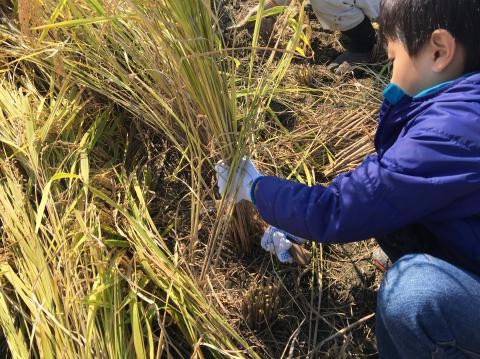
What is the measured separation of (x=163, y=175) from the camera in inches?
64.9

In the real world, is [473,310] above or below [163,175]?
below

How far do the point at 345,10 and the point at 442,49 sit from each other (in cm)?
108

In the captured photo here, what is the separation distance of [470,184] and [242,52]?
124cm

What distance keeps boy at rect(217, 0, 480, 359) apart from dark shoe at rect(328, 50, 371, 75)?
0.88 meters

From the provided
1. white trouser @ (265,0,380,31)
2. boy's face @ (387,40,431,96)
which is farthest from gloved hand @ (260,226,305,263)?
white trouser @ (265,0,380,31)

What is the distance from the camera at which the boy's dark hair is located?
1.05m

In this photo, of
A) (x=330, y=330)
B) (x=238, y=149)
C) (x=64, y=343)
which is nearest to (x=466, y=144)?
(x=238, y=149)

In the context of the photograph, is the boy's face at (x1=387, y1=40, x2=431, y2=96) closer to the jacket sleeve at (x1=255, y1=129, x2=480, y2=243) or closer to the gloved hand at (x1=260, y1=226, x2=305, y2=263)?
the jacket sleeve at (x1=255, y1=129, x2=480, y2=243)

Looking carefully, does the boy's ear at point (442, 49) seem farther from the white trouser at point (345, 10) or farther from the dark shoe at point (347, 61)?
the white trouser at point (345, 10)

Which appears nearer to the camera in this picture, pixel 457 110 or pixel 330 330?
pixel 457 110

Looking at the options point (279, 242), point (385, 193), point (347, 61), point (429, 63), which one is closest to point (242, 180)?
point (279, 242)

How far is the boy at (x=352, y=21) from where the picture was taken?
6.86 feet

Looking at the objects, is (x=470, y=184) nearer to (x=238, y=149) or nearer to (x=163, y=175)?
(x=238, y=149)

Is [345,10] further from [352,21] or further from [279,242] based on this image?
[279,242]
